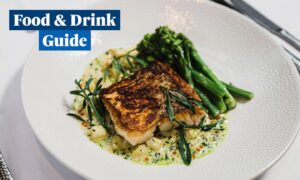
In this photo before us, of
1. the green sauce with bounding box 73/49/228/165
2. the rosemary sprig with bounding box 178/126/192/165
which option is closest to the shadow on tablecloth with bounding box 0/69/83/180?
the green sauce with bounding box 73/49/228/165

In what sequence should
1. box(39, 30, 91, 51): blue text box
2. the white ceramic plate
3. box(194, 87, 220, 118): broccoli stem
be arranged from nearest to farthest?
the white ceramic plate
box(194, 87, 220, 118): broccoli stem
box(39, 30, 91, 51): blue text box

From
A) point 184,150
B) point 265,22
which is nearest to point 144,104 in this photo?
point 184,150

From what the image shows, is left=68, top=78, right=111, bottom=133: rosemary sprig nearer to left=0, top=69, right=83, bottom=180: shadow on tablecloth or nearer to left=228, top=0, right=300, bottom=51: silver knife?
left=0, top=69, right=83, bottom=180: shadow on tablecloth

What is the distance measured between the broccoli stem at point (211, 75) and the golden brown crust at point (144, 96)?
24 cm

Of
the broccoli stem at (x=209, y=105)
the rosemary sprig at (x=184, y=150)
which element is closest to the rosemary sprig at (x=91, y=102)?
the rosemary sprig at (x=184, y=150)

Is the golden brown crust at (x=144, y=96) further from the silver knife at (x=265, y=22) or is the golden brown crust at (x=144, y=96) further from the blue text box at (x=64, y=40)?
the silver knife at (x=265, y=22)

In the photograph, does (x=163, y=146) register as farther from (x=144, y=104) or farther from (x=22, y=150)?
(x=22, y=150)

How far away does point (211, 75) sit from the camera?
334 centimetres

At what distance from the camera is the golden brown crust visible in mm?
2891

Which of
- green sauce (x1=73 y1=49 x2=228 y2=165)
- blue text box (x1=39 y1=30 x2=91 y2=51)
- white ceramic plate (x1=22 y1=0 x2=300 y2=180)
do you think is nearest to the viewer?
white ceramic plate (x1=22 y1=0 x2=300 y2=180)

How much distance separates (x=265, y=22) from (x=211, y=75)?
2.59 ft

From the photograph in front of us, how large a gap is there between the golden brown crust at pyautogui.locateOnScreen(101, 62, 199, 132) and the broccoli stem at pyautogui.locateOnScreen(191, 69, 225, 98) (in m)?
0.18

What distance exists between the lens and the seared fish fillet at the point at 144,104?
9.40 feet

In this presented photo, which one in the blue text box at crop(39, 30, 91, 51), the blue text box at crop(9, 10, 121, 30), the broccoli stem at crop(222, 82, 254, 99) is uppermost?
the blue text box at crop(9, 10, 121, 30)
